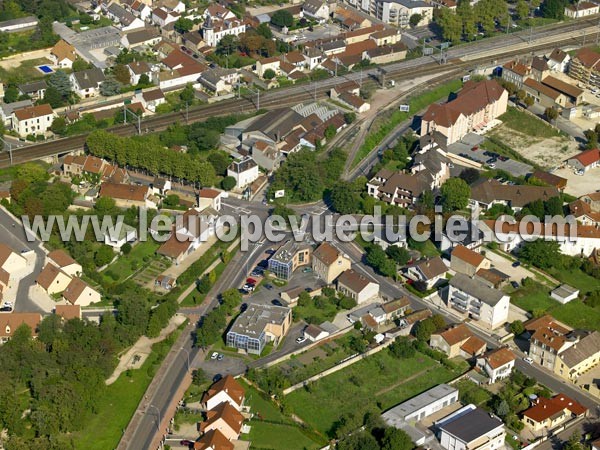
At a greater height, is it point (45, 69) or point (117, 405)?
point (117, 405)

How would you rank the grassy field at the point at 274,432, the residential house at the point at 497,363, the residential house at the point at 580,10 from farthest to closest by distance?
the residential house at the point at 580,10
the residential house at the point at 497,363
the grassy field at the point at 274,432

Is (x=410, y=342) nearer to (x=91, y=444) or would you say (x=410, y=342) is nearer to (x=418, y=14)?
(x=91, y=444)

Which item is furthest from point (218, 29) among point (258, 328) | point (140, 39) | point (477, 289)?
point (258, 328)

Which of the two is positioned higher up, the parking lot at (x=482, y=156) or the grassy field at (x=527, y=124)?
the parking lot at (x=482, y=156)

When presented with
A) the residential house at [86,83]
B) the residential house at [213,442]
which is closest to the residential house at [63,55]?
the residential house at [86,83]

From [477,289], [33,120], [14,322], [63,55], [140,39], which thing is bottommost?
[140,39]

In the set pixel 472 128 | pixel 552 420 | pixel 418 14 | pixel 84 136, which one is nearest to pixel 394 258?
pixel 552 420

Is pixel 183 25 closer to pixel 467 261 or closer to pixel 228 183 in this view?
pixel 228 183

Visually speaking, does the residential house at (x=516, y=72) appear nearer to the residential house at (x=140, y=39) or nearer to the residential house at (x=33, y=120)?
the residential house at (x=140, y=39)

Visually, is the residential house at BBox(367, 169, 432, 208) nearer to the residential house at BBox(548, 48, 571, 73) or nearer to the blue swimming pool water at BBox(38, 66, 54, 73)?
the residential house at BBox(548, 48, 571, 73)
